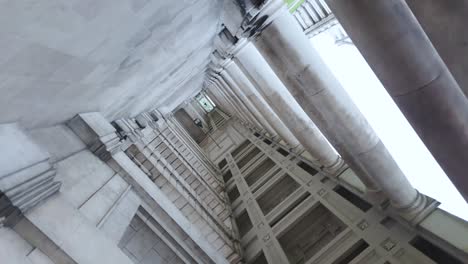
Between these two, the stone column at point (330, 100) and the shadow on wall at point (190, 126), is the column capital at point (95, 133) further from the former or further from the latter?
the shadow on wall at point (190, 126)

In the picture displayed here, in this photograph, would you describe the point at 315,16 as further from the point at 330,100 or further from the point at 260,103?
the point at 330,100

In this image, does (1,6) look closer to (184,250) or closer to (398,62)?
(398,62)

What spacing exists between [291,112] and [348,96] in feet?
10.7

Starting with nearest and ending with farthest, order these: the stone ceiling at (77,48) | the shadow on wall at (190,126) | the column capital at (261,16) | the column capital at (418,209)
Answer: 1. the stone ceiling at (77,48)
2. the column capital at (261,16)
3. the column capital at (418,209)
4. the shadow on wall at (190,126)

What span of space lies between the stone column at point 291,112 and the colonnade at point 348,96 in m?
0.03

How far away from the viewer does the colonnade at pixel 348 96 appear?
3682 mm

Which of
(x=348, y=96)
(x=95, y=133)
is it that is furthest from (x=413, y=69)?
(x=95, y=133)

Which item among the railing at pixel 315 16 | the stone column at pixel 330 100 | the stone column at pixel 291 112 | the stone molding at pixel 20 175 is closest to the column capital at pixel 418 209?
the stone column at pixel 330 100

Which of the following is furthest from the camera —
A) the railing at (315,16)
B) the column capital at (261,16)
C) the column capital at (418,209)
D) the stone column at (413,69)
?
the railing at (315,16)

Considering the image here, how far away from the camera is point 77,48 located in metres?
4.48

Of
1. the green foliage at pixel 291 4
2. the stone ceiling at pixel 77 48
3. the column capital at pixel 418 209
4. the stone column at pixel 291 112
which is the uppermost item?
the stone ceiling at pixel 77 48

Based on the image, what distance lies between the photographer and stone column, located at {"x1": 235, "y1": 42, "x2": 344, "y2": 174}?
35.8 ft

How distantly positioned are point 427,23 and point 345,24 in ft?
4.57

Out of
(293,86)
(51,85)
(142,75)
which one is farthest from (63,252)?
(293,86)
